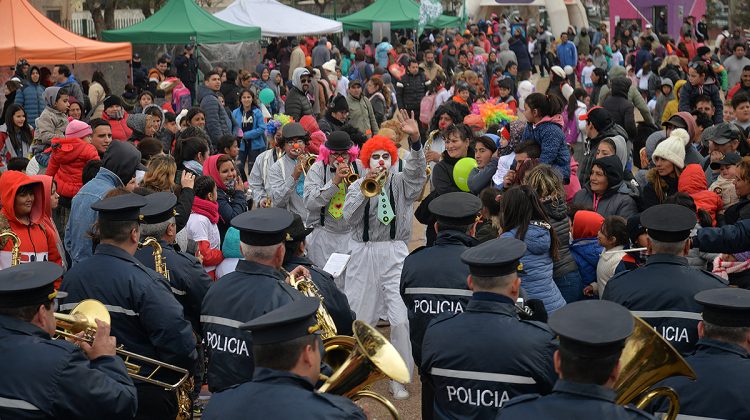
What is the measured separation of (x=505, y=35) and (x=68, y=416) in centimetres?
3335

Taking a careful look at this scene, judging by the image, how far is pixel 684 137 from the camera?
8930 mm

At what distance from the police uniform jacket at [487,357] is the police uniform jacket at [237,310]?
83 cm

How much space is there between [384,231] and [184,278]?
2.33 m

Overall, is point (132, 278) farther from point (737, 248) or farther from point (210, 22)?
point (210, 22)

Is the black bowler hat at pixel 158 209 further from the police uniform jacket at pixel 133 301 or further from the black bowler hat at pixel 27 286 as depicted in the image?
the black bowler hat at pixel 27 286

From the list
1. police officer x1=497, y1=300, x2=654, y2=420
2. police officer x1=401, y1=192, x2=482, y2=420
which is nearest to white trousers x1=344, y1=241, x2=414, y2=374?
police officer x1=401, y1=192, x2=482, y2=420

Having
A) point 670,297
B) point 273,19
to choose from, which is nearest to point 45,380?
point 670,297

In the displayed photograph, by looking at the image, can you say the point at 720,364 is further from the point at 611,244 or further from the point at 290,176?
the point at 290,176

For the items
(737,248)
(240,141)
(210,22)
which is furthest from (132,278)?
(210,22)

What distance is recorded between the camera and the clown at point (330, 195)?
822cm

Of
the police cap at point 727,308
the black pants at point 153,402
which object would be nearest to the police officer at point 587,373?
the police cap at point 727,308

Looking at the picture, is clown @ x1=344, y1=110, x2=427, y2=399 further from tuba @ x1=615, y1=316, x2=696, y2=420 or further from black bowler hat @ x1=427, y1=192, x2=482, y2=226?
tuba @ x1=615, y1=316, x2=696, y2=420

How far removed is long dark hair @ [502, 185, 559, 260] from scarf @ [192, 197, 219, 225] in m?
2.43

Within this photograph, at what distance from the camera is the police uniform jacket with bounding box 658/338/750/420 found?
3936 millimetres
